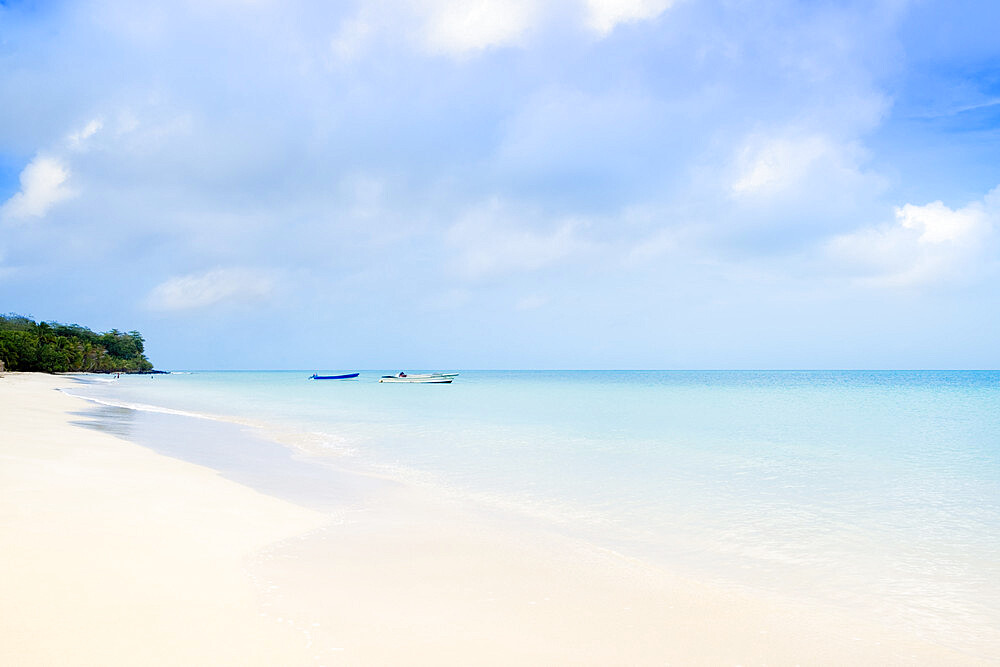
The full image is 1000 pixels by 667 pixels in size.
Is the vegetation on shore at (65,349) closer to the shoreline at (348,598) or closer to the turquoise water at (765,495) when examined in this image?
the turquoise water at (765,495)

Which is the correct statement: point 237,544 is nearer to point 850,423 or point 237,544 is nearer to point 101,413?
point 101,413

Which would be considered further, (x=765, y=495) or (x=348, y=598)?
(x=765, y=495)

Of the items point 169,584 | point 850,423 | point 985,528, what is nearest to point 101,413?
point 169,584

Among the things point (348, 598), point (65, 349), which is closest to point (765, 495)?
point (348, 598)

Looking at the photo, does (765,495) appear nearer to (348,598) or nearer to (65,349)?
(348,598)

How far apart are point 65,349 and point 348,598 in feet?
400

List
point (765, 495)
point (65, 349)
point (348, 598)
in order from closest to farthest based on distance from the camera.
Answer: point (348, 598), point (765, 495), point (65, 349)

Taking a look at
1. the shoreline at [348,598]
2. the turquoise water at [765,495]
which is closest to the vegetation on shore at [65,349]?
the turquoise water at [765,495]

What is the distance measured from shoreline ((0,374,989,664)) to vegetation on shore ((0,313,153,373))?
317ft

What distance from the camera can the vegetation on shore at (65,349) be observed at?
90812mm

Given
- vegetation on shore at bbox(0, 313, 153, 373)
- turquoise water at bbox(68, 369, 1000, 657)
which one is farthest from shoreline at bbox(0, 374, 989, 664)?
vegetation on shore at bbox(0, 313, 153, 373)

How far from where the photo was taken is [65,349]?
103312 mm

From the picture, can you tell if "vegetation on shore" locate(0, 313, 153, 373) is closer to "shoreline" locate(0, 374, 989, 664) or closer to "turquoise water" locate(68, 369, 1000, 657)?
"turquoise water" locate(68, 369, 1000, 657)

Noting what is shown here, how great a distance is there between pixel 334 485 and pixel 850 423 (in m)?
25.3
